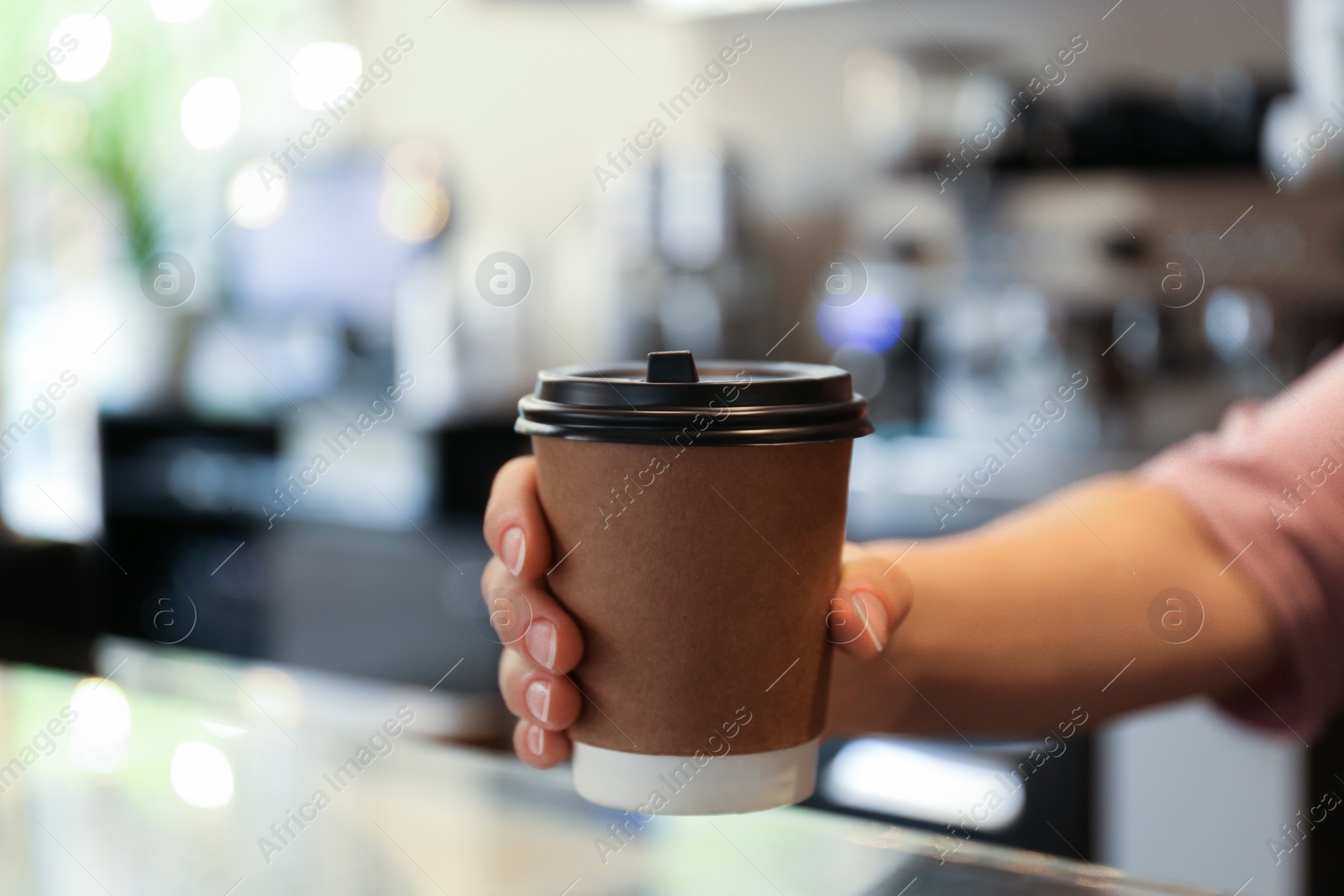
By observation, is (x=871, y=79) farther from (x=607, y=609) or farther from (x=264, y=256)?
(x=607, y=609)

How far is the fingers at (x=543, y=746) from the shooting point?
0.63 metres

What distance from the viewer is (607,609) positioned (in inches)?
23.0

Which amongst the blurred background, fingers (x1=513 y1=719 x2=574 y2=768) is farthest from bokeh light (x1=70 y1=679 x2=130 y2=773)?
fingers (x1=513 y1=719 x2=574 y2=768)

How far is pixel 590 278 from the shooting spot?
3475 millimetres

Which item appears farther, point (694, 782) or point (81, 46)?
point (81, 46)

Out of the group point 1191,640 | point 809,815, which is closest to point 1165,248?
point 1191,640

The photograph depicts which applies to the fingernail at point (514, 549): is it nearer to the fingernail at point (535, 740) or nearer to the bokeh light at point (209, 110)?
the fingernail at point (535, 740)

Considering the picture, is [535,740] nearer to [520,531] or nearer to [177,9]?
[520,531]

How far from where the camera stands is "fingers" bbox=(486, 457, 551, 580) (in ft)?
1.97

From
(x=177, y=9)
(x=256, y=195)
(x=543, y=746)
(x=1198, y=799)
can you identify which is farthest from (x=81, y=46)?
(x=543, y=746)

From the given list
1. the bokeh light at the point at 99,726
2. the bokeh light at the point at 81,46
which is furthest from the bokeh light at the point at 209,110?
the bokeh light at the point at 99,726

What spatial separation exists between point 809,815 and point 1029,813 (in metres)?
1.18

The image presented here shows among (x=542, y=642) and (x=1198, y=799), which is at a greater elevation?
(x=542, y=642)

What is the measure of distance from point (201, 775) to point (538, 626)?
1.15 ft
